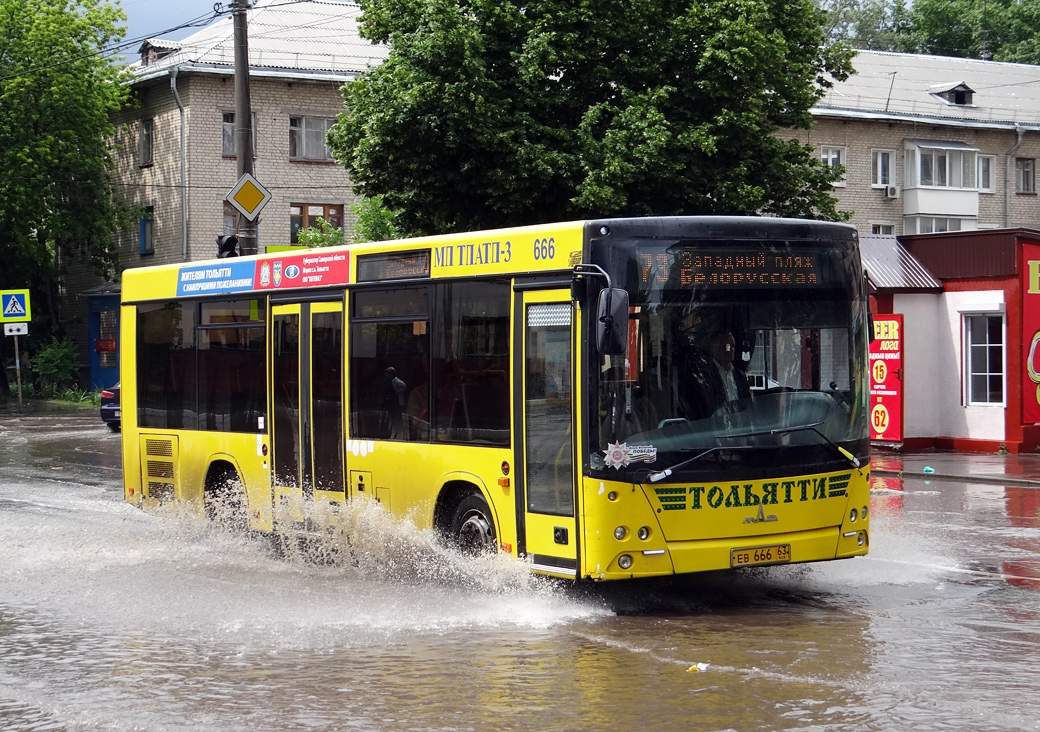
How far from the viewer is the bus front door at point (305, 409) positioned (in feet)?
40.2

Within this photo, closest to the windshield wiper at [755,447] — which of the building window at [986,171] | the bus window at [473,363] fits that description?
the bus window at [473,363]

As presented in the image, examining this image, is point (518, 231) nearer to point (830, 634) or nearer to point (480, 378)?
point (480, 378)

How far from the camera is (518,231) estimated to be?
1030 centimetres

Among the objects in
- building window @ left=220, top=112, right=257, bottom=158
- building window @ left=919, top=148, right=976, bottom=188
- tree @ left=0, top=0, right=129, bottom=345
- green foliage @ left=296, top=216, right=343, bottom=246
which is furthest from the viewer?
building window @ left=919, top=148, right=976, bottom=188

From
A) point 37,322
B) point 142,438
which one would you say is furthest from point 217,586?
point 37,322

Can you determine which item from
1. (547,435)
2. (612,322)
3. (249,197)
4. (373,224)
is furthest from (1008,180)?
(612,322)

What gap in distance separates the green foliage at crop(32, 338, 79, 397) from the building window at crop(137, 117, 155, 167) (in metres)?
7.37

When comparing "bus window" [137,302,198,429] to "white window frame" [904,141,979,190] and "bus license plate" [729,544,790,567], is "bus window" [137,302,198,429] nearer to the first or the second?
"bus license plate" [729,544,790,567]

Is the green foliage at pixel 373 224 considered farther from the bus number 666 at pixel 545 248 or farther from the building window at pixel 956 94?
the building window at pixel 956 94

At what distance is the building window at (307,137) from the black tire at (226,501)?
34.1 metres

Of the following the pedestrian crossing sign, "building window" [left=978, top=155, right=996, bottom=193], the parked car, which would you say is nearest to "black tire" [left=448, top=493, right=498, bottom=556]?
the parked car

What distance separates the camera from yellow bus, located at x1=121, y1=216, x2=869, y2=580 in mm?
9383

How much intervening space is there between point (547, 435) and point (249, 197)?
1013 cm

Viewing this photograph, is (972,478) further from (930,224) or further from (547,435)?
(930,224)
